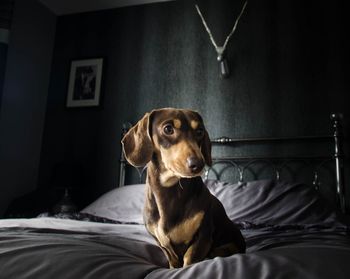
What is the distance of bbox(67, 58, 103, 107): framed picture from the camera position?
2994mm

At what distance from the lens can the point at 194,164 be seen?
52 cm

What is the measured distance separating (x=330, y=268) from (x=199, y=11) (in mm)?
2486

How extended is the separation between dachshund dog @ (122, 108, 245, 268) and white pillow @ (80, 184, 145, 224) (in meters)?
1.23

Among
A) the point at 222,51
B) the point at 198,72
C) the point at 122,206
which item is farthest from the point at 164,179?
the point at 198,72

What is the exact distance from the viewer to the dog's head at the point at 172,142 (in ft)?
1.74

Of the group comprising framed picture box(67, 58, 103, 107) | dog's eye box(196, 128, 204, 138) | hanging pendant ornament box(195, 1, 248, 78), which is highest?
hanging pendant ornament box(195, 1, 248, 78)

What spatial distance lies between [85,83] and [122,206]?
147 cm

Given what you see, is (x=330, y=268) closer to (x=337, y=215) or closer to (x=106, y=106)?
(x=337, y=215)

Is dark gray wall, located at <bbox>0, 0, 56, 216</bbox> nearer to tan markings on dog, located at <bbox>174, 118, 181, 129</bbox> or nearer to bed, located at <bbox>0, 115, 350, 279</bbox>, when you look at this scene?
bed, located at <bbox>0, 115, 350, 279</bbox>

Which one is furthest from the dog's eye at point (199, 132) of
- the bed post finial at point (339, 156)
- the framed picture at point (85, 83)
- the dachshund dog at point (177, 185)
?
the framed picture at point (85, 83)

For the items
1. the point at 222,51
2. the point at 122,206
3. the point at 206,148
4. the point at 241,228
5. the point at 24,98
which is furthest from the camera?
the point at 24,98

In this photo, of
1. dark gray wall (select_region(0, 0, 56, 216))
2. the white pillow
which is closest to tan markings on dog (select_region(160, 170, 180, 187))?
the white pillow

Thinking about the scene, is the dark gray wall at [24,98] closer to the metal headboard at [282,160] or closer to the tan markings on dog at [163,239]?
the metal headboard at [282,160]

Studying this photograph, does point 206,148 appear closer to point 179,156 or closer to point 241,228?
point 179,156
